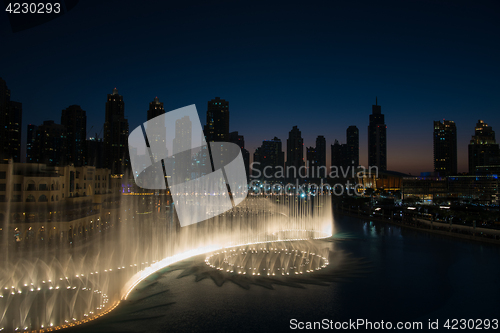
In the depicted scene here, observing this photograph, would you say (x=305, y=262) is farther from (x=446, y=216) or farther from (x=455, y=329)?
(x=446, y=216)

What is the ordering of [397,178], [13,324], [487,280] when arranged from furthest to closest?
[397,178], [487,280], [13,324]

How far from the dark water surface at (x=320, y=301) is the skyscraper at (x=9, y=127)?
7792 cm

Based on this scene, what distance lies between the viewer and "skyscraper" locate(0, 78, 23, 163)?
72.6 meters

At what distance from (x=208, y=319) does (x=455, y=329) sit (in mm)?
7700

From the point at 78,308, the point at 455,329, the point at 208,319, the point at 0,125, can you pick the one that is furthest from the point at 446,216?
the point at 0,125

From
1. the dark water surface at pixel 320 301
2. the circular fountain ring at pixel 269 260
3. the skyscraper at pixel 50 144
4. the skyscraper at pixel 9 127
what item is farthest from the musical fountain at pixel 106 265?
the skyscraper at pixel 50 144

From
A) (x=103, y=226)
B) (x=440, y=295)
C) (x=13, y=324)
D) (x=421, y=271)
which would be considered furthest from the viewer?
(x=103, y=226)

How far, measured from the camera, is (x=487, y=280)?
1454cm

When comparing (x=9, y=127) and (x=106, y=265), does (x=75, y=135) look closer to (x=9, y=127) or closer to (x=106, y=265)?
(x=9, y=127)

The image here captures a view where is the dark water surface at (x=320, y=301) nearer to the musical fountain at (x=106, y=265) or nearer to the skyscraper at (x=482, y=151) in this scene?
the musical fountain at (x=106, y=265)

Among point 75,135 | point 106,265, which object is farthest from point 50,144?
point 106,265

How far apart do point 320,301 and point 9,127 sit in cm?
9410

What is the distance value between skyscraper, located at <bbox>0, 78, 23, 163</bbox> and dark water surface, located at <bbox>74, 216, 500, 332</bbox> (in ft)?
256

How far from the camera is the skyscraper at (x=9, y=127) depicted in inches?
2859
